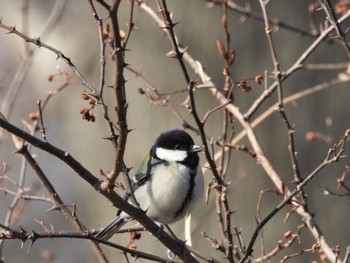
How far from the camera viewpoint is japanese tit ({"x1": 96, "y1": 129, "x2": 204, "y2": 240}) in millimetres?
3385

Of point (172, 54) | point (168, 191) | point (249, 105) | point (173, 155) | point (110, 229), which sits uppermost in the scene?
point (172, 54)

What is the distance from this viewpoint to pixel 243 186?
501 cm

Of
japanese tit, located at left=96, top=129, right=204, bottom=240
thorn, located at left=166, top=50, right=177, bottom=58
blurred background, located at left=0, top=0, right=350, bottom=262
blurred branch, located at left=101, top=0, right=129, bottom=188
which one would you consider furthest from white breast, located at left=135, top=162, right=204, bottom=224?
blurred background, located at left=0, top=0, right=350, bottom=262

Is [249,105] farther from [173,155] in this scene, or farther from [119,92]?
[119,92]

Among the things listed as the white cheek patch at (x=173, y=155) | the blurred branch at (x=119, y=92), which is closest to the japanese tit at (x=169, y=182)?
the white cheek patch at (x=173, y=155)

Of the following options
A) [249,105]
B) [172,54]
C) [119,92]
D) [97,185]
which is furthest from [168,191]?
[249,105]

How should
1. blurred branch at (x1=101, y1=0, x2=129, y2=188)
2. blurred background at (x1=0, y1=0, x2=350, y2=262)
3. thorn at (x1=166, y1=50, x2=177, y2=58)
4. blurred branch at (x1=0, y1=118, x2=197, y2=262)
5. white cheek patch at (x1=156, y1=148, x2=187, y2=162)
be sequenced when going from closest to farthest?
blurred branch at (x1=101, y1=0, x2=129, y2=188)
blurred branch at (x1=0, y1=118, x2=197, y2=262)
thorn at (x1=166, y1=50, x2=177, y2=58)
white cheek patch at (x1=156, y1=148, x2=187, y2=162)
blurred background at (x1=0, y1=0, x2=350, y2=262)

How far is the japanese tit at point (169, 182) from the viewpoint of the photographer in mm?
3385

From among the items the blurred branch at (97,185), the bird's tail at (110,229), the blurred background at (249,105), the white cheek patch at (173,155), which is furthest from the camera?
the blurred background at (249,105)

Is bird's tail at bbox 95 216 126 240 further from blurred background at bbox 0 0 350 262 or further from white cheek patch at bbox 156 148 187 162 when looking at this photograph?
blurred background at bbox 0 0 350 262

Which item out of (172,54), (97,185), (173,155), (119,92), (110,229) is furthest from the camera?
(173,155)

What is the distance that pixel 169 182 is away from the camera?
3.41 meters

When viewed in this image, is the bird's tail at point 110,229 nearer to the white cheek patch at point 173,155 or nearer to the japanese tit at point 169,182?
the japanese tit at point 169,182

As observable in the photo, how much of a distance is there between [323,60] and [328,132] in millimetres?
501
